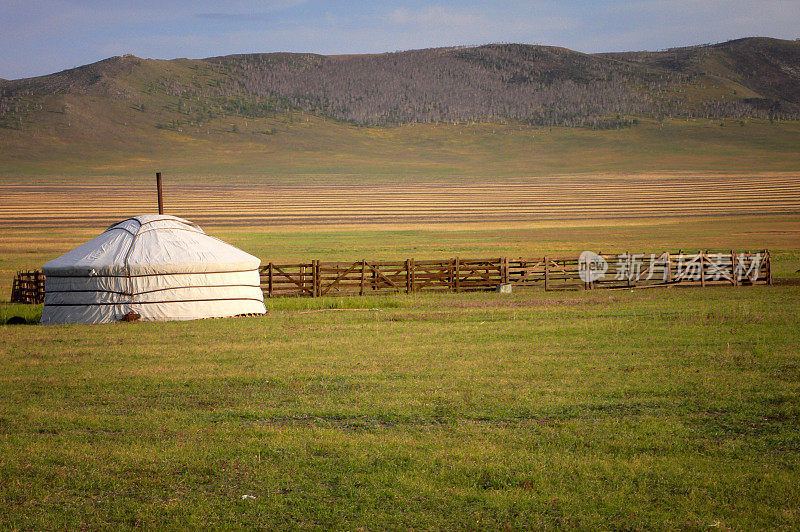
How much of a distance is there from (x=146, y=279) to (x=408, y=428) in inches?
500

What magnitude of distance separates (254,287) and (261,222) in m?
61.5

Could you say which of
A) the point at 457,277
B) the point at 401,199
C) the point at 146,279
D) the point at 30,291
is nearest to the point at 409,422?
the point at 146,279

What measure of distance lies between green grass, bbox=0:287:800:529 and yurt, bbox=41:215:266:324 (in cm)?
275

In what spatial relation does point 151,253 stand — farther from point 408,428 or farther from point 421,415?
point 408,428

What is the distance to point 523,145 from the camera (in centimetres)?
17012

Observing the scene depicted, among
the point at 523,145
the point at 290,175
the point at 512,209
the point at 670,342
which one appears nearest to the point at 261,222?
the point at 512,209

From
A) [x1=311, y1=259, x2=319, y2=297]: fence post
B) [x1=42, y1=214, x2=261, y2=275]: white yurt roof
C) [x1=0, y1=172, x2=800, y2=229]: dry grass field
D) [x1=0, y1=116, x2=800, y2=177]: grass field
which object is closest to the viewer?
[x1=42, y1=214, x2=261, y2=275]: white yurt roof

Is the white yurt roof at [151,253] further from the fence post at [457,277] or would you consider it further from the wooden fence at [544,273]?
the fence post at [457,277]

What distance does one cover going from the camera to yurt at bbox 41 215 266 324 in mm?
20141

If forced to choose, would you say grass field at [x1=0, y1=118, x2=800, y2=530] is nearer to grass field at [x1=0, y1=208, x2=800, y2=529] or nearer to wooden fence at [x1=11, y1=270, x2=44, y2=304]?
grass field at [x1=0, y1=208, x2=800, y2=529]

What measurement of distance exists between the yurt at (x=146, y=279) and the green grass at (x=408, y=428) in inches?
108

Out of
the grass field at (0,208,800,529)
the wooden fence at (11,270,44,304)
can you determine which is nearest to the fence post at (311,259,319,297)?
the grass field at (0,208,800,529)

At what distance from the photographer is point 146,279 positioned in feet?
66.5

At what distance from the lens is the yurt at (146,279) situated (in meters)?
20.1
